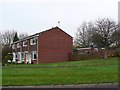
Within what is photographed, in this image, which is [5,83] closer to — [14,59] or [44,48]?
[44,48]

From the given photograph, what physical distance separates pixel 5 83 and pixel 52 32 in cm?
4102

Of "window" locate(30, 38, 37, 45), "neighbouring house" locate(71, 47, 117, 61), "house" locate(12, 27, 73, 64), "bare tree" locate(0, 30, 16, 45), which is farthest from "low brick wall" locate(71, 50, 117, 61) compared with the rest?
"bare tree" locate(0, 30, 16, 45)

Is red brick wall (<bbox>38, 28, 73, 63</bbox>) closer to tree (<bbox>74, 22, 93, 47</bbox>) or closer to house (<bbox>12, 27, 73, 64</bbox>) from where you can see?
house (<bbox>12, 27, 73, 64</bbox>)

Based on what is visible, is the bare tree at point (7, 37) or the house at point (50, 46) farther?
the bare tree at point (7, 37)

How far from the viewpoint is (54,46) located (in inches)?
2231

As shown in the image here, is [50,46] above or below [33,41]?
below

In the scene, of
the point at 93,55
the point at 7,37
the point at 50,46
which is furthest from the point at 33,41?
the point at 7,37

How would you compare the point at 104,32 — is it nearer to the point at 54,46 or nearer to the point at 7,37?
the point at 54,46

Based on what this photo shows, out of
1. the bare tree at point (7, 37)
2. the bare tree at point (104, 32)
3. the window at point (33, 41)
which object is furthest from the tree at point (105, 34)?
the bare tree at point (7, 37)

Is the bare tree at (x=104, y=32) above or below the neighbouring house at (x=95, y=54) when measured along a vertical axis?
above

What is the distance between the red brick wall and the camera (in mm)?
55969

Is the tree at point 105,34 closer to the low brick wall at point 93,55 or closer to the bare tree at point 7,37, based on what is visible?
the low brick wall at point 93,55

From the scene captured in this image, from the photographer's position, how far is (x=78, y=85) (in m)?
15.8

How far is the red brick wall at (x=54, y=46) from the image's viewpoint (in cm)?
5597
